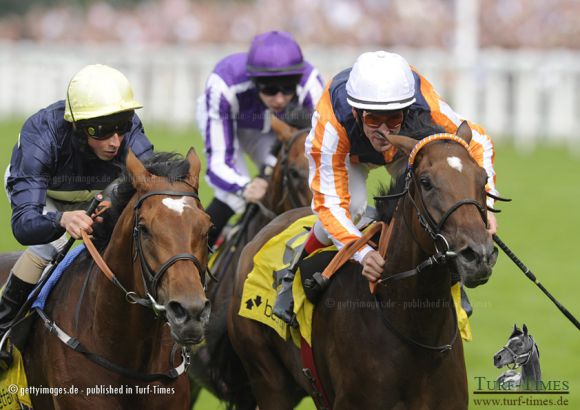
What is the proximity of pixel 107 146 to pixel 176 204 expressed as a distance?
0.85 metres

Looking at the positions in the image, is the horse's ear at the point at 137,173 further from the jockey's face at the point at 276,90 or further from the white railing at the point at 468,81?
the white railing at the point at 468,81

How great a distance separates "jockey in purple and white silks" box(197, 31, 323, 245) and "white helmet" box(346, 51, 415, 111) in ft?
7.56

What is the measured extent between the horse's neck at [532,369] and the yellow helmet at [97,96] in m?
2.05

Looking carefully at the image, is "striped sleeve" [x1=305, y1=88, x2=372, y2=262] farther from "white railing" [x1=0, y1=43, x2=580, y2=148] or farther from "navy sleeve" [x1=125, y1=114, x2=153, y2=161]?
"white railing" [x1=0, y1=43, x2=580, y2=148]

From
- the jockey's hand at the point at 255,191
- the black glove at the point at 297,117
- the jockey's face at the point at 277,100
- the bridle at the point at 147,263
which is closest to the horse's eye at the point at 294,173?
the jockey's hand at the point at 255,191

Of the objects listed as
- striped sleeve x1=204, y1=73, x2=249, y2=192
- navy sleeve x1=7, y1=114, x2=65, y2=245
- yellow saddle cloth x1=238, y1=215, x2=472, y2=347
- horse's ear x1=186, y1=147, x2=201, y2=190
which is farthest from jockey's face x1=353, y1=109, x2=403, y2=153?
striped sleeve x1=204, y1=73, x2=249, y2=192

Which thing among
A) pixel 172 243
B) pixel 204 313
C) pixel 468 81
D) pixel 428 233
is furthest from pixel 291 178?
pixel 468 81

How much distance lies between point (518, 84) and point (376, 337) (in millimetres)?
15375

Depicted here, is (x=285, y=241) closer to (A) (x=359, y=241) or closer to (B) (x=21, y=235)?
(A) (x=359, y=241)

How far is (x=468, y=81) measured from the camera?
66.7 ft

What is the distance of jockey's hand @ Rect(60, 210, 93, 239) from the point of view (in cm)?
520

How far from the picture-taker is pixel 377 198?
530cm

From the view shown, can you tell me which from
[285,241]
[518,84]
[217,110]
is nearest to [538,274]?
[217,110]

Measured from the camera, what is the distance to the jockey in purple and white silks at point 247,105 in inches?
305
